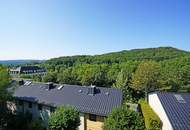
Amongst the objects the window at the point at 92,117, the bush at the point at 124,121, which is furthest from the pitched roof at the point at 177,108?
the window at the point at 92,117

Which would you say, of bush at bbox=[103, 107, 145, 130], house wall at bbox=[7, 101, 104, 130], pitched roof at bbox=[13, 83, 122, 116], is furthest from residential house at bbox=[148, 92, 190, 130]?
house wall at bbox=[7, 101, 104, 130]

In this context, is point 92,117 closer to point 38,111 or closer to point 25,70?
point 38,111

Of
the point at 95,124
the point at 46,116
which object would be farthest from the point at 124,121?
the point at 46,116

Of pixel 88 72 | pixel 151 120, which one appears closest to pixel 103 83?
pixel 88 72

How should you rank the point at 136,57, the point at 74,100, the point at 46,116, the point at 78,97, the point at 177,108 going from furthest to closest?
1. the point at 136,57
2. the point at 78,97
3. the point at 46,116
4. the point at 74,100
5. the point at 177,108

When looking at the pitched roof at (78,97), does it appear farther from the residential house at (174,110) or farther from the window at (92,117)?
the residential house at (174,110)

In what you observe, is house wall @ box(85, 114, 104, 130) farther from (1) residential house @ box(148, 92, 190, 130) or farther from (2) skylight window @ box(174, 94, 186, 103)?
(2) skylight window @ box(174, 94, 186, 103)
